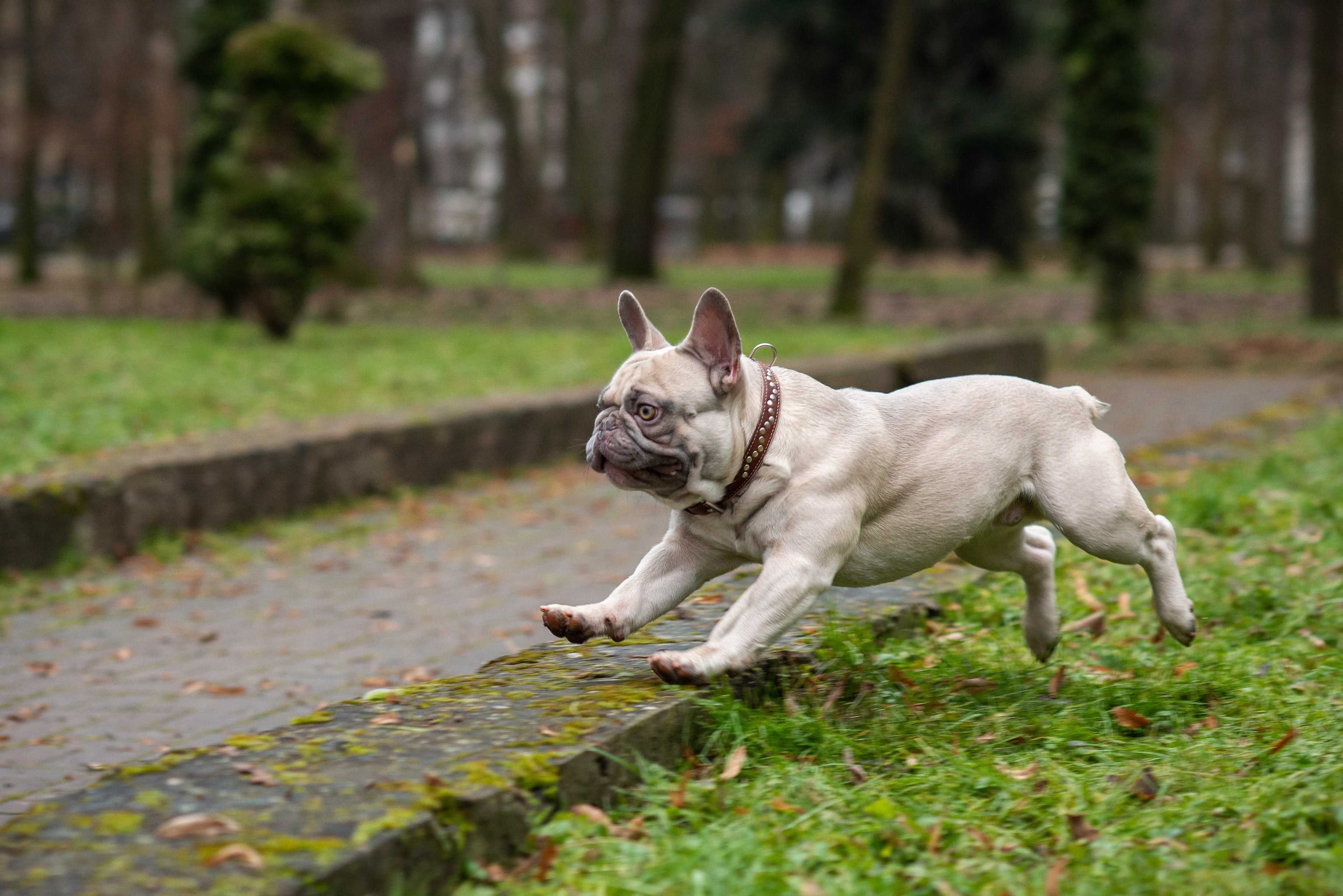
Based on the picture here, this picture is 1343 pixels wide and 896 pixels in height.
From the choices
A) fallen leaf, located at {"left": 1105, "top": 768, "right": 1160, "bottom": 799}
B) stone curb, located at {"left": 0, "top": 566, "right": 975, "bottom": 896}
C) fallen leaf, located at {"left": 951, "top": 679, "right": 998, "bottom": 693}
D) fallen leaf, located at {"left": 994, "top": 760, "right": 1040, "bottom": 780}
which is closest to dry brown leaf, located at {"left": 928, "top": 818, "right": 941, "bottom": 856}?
fallen leaf, located at {"left": 994, "top": 760, "right": 1040, "bottom": 780}

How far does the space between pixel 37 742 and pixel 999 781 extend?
3.29 meters

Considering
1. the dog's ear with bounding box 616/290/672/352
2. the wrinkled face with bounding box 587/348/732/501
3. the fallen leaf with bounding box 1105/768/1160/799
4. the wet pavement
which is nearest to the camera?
the fallen leaf with bounding box 1105/768/1160/799

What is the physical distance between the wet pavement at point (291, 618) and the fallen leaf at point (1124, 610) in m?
1.92

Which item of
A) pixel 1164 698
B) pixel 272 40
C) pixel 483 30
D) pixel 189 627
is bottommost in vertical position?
pixel 189 627

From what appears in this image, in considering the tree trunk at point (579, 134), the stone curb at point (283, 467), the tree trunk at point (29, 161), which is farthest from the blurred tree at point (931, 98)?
the stone curb at point (283, 467)

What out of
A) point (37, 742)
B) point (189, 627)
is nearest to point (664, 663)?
point (37, 742)

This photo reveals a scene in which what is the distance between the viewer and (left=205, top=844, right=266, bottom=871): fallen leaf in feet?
9.59

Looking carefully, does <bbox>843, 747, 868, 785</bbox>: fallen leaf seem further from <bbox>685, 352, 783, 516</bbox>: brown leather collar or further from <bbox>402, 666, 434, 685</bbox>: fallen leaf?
<bbox>402, 666, 434, 685</bbox>: fallen leaf

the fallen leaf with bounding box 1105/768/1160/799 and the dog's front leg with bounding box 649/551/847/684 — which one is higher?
the dog's front leg with bounding box 649/551/847/684

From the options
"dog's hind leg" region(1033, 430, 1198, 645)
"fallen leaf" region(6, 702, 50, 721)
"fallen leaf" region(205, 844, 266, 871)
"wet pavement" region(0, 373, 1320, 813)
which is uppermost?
"dog's hind leg" region(1033, 430, 1198, 645)

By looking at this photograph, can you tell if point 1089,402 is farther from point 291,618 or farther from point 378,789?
point 291,618

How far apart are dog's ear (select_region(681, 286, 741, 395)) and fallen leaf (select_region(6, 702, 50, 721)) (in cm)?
298

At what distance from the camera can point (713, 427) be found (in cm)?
411

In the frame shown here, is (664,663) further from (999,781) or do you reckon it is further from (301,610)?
(301,610)
